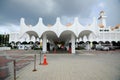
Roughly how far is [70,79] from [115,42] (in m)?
71.7

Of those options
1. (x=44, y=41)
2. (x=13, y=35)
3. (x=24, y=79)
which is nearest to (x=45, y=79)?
(x=24, y=79)

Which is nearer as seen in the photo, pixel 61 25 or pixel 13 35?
pixel 61 25

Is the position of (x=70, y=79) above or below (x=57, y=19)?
below

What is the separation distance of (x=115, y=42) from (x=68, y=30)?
2025 inches

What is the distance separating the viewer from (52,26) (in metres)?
29.9

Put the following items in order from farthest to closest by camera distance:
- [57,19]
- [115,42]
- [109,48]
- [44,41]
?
[115,42]
[109,48]
[44,41]
[57,19]

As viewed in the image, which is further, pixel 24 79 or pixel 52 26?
pixel 52 26

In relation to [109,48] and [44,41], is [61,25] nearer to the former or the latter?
[44,41]

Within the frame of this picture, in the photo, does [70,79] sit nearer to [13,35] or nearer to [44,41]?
[44,41]

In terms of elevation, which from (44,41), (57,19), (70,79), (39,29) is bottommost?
(70,79)

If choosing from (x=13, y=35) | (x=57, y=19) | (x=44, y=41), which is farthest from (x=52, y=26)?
(x=13, y=35)

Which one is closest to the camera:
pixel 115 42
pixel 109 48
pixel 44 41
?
pixel 44 41

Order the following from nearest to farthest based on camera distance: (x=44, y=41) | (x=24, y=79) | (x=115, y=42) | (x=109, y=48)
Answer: (x=24, y=79), (x=44, y=41), (x=109, y=48), (x=115, y=42)

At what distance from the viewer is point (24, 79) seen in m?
8.00
